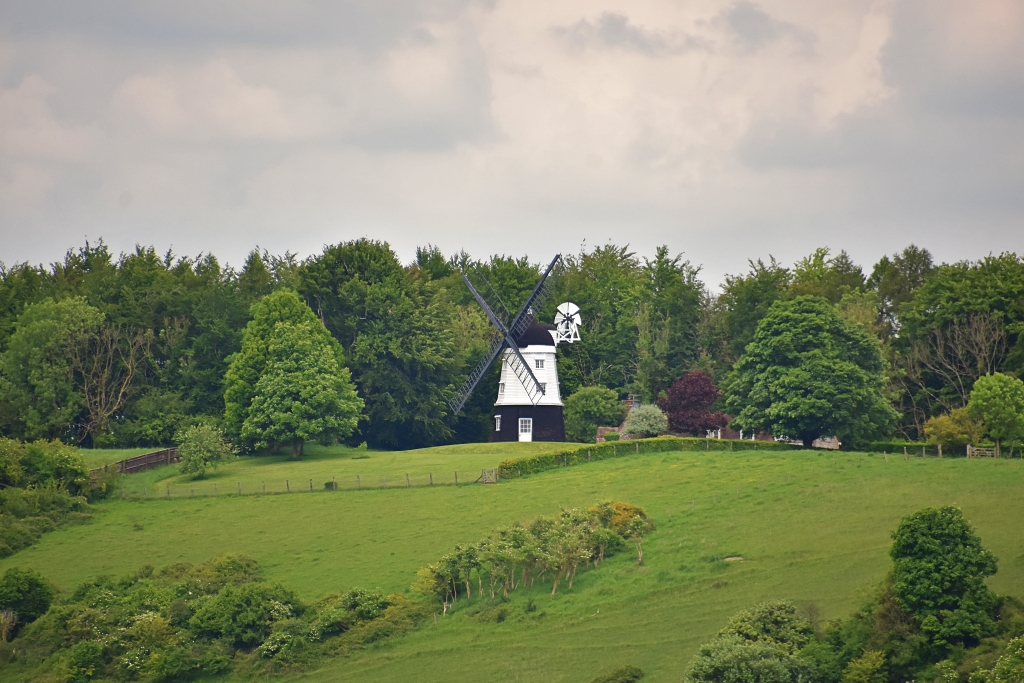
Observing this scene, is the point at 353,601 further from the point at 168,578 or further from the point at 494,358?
the point at 494,358

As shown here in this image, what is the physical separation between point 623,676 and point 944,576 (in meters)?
11.3

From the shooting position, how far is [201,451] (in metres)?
82.7

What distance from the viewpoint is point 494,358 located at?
101 m

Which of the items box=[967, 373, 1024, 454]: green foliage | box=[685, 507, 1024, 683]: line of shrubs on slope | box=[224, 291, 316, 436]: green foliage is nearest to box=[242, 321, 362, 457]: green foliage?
box=[224, 291, 316, 436]: green foliage

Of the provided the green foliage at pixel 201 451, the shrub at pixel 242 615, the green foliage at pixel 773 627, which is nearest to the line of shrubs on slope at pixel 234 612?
the shrub at pixel 242 615

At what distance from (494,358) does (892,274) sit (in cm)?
3809

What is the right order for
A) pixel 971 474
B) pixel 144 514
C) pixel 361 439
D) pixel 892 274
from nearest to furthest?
pixel 971 474 → pixel 144 514 → pixel 361 439 → pixel 892 274

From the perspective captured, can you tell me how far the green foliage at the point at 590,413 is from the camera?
324 ft

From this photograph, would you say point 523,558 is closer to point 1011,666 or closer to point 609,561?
point 609,561

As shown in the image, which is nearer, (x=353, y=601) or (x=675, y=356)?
(x=353, y=601)

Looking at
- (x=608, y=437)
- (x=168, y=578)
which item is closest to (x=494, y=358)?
(x=608, y=437)

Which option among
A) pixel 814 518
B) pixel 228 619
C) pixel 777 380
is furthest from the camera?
pixel 777 380

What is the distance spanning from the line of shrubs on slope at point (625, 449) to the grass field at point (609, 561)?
4.93 feet

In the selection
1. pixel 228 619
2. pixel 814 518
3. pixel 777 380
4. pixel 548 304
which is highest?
pixel 548 304
